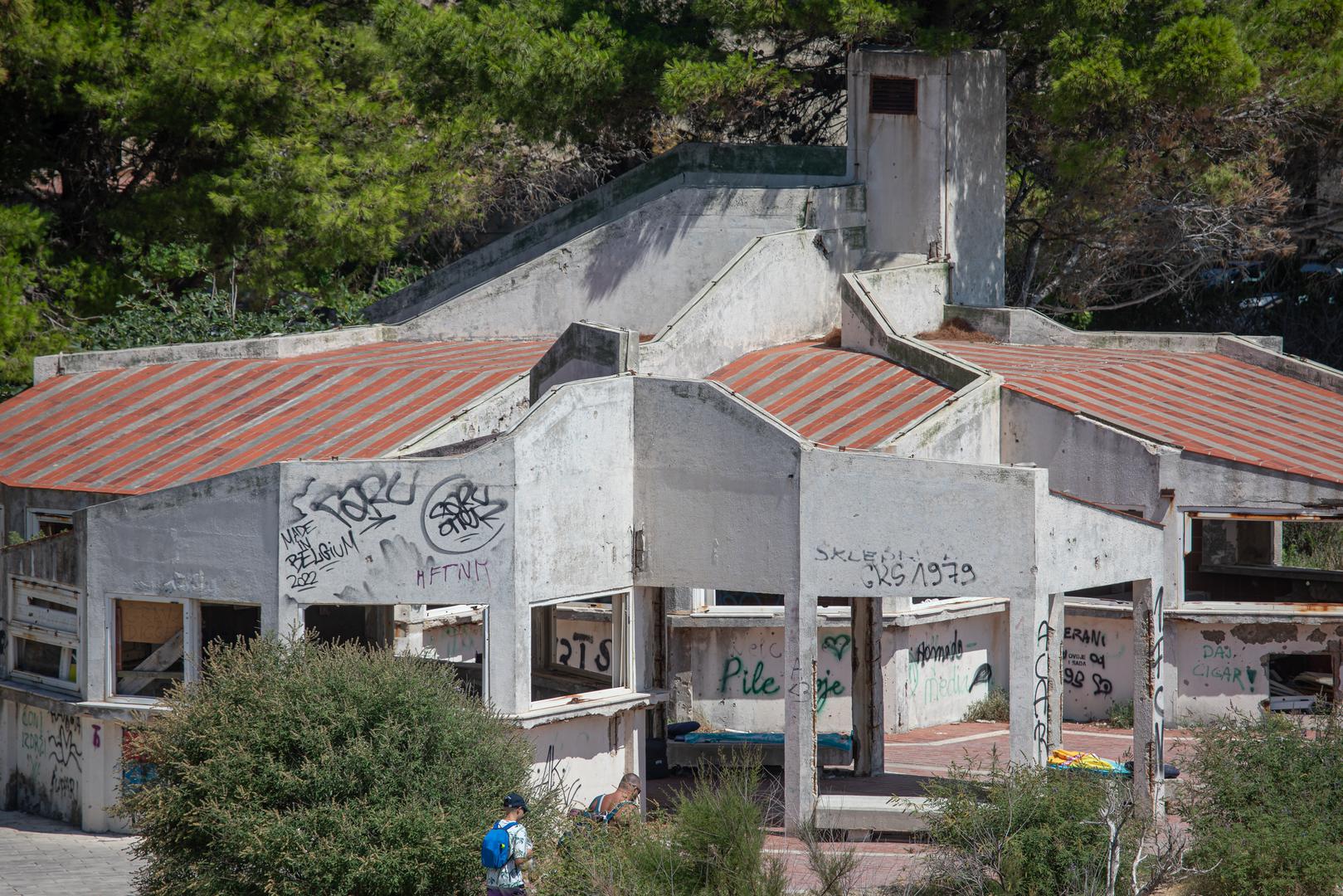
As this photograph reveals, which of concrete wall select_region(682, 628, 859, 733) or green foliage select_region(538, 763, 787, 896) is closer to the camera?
green foliage select_region(538, 763, 787, 896)

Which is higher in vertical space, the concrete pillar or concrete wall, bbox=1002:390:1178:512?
concrete wall, bbox=1002:390:1178:512

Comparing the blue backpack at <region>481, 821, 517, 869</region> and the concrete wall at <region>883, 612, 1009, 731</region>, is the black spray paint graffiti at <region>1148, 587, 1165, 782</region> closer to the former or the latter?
the concrete wall at <region>883, 612, 1009, 731</region>

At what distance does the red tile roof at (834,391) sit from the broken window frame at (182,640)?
645cm

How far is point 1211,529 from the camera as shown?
77.2 ft

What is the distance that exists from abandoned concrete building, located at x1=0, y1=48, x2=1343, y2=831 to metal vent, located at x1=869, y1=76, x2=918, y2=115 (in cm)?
3

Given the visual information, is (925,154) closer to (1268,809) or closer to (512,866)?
(1268,809)

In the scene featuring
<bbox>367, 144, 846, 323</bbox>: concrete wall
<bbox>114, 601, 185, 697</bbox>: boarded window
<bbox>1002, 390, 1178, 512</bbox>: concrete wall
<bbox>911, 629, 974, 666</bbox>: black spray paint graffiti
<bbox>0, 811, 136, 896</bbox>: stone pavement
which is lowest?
<bbox>0, 811, 136, 896</bbox>: stone pavement

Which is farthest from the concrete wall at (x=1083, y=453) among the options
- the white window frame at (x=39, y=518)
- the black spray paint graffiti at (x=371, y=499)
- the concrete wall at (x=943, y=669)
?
the white window frame at (x=39, y=518)

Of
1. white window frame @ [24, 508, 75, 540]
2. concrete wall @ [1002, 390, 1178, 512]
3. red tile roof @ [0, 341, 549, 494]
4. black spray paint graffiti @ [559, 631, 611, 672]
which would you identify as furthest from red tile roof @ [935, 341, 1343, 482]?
white window frame @ [24, 508, 75, 540]

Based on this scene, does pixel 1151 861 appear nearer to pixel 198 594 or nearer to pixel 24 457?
pixel 198 594

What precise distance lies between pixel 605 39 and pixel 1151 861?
51.9 feet

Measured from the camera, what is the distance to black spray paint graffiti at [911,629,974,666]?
21453 mm

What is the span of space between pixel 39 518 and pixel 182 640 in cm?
328

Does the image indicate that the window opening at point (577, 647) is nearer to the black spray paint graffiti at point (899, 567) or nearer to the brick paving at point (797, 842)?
the brick paving at point (797, 842)
